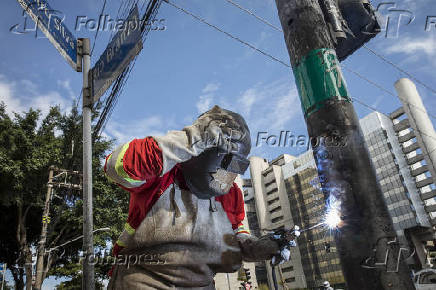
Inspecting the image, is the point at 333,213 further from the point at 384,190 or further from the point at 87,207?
the point at 384,190

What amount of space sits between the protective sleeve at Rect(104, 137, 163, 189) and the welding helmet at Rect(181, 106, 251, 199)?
11.9 inches

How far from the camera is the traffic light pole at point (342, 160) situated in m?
1.44

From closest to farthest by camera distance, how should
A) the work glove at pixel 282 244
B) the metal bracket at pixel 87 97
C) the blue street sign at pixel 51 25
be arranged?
the work glove at pixel 282 244 → the blue street sign at pixel 51 25 → the metal bracket at pixel 87 97

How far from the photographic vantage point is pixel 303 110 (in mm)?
1848

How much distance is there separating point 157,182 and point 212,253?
0.58 m

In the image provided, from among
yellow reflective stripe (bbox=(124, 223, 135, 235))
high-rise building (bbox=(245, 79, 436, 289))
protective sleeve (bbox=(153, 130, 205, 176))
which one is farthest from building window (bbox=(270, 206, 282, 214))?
protective sleeve (bbox=(153, 130, 205, 176))

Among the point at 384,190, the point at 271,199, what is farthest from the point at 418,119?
the point at 271,199

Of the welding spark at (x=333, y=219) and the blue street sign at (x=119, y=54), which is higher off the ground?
the blue street sign at (x=119, y=54)

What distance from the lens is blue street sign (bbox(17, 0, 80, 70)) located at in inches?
138

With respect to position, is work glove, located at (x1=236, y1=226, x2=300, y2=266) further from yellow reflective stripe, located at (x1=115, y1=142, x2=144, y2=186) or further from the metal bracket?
the metal bracket

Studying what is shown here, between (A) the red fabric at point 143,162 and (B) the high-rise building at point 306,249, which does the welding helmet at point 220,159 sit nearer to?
(A) the red fabric at point 143,162

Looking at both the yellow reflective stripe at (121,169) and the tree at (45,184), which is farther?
the tree at (45,184)

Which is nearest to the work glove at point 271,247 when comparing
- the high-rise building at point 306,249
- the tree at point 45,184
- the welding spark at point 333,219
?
the welding spark at point 333,219

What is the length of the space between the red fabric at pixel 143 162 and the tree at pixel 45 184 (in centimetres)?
1292
